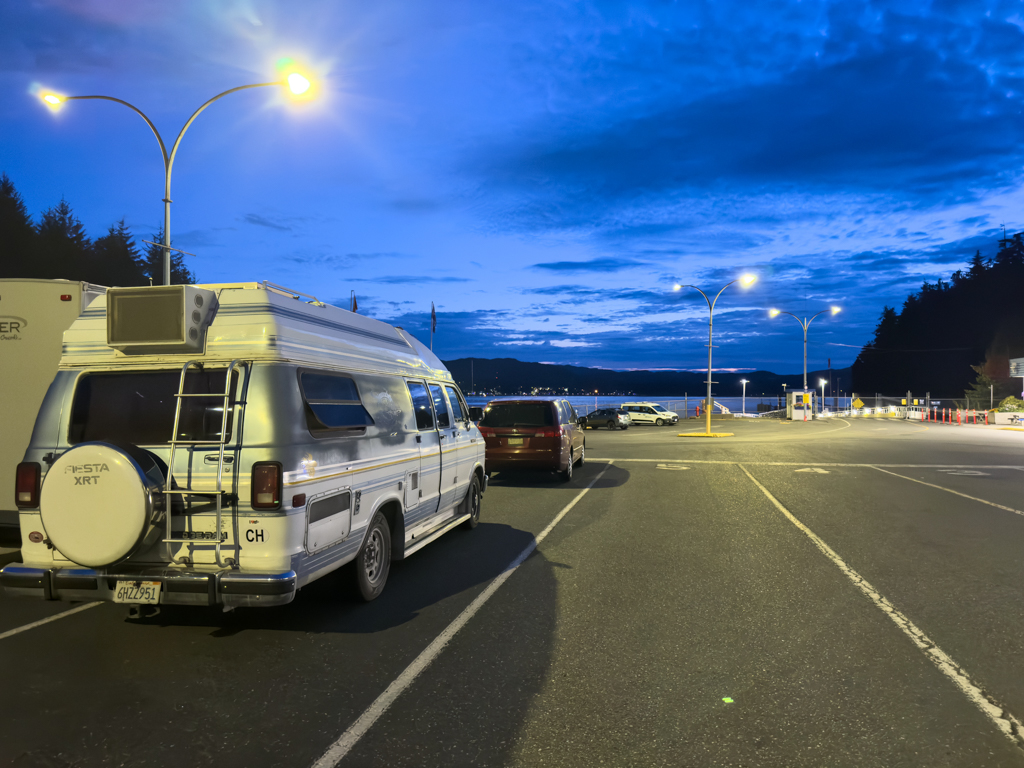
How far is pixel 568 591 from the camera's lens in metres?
6.10

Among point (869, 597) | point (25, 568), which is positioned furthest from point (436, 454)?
point (869, 597)

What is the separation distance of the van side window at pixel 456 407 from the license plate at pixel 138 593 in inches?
169

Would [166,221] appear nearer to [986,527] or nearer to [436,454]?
[436,454]

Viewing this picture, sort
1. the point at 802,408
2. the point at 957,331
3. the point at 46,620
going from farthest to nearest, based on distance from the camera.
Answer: the point at 957,331
the point at 802,408
the point at 46,620

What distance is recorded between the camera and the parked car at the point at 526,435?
13320 millimetres

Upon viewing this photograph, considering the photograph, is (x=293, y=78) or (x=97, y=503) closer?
(x=97, y=503)

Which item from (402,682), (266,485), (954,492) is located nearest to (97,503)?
(266,485)

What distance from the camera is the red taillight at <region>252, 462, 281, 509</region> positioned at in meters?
4.43

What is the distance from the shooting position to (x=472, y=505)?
8.88 metres

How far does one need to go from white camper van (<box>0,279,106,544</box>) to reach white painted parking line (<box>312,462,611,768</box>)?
523cm

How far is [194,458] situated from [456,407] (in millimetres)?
4310

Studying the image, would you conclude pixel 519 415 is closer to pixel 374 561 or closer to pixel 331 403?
pixel 374 561

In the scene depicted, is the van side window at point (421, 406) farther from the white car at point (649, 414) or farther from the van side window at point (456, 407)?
the white car at point (649, 414)

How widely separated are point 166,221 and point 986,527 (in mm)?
15045
